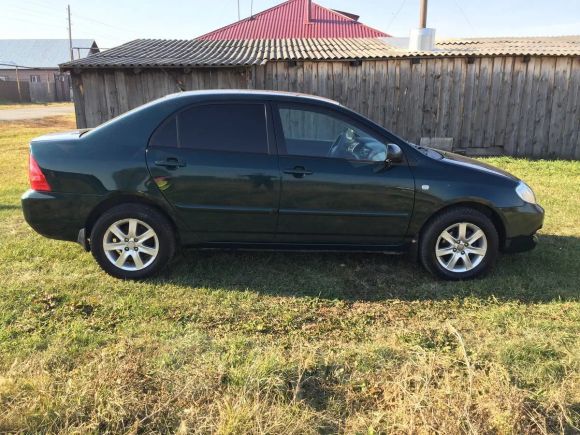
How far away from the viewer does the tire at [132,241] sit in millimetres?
4082

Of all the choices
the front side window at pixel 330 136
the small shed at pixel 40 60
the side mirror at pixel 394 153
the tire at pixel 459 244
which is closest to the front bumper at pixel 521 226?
the tire at pixel 459 244

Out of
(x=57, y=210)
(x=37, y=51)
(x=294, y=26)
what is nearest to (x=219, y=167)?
(x=57, y=210)

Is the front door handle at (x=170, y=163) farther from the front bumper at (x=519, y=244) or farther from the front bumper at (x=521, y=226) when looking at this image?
the front bumper at (x=519, y=244)

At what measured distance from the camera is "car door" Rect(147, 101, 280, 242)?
4.07 meters

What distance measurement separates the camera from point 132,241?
13.6 ft

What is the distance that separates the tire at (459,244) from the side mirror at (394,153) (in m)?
0.67

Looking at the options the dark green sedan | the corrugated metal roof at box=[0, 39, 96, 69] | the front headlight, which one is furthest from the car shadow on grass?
the corrugated metal roof at box=[0, 39, 96, 69]

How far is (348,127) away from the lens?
4289 mm

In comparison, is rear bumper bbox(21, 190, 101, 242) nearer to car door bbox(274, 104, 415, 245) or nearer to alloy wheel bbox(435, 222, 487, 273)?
car door bbox(274, 104, 415, 245)

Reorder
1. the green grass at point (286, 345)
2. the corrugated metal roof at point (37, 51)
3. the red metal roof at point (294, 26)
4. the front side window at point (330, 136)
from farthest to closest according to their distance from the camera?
the corrugated metal roof at point (37, 51) → the red metal roof at point (294, 26) → the front side window at point (330, 136) → the green grass at point (286, 345)

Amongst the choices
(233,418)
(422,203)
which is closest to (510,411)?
(233,418)

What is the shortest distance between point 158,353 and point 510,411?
6.82 feet

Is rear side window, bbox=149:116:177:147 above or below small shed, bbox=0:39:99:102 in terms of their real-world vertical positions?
below

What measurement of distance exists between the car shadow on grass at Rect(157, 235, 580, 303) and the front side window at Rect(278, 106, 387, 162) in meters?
1.11
